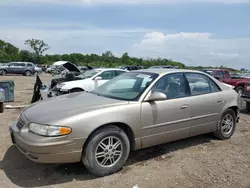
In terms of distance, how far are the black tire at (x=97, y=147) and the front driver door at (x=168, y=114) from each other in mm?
389

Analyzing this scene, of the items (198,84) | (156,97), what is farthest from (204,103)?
(156,97)

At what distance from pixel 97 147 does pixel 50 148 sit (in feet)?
2.16

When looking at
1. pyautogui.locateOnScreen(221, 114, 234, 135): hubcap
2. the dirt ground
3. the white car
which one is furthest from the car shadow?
the white car

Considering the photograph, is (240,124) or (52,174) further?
(240,124)

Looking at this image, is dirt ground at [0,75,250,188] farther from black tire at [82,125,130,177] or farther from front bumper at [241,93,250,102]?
front bumper at [241,93,250,102]

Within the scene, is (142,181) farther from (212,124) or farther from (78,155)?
(212,124)

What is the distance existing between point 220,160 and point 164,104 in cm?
139

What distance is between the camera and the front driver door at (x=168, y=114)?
4.09 meters

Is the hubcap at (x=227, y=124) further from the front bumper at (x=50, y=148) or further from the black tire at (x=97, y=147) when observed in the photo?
the front bumper at (x=50, y=148)

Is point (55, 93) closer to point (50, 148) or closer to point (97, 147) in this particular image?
point (97, 147)

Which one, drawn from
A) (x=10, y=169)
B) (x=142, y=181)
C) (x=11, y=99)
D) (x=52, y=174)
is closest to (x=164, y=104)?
(x=142, y=181)

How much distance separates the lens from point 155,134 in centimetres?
418

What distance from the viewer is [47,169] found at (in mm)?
3875

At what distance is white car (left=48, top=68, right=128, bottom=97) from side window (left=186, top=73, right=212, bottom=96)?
554 cm
